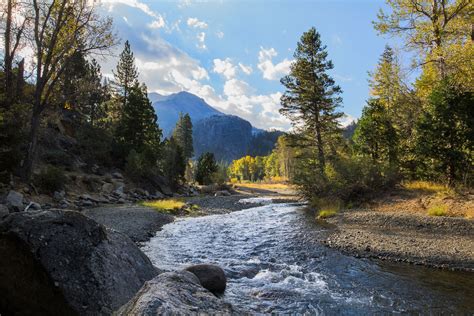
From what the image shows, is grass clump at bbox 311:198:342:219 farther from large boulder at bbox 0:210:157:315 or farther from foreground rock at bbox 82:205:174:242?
large boulder at bbox 0:210:157:315

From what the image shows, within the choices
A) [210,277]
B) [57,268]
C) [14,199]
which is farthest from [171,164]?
[57,268]

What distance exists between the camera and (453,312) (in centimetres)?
649

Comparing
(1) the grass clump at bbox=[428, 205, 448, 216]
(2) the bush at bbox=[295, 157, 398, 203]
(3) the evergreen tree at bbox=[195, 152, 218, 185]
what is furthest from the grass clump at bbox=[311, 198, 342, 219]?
(3) the evergreen tree at bbox=[195, 152, 218, 185]

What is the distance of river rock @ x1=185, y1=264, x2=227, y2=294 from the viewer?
746 centimetres

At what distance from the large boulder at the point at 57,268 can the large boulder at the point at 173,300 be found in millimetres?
1832

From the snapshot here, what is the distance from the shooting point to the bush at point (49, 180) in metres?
22.2

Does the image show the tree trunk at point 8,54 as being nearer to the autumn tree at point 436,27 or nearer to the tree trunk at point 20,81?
the tree trunk at point 20,81

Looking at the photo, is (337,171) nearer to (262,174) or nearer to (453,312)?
(453,312)

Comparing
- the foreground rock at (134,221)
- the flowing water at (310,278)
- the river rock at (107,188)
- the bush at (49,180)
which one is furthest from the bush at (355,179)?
the river rock at (107,188)

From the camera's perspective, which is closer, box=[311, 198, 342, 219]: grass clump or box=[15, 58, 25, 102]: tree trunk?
box=[311, 198, 342, 219]: grass clump

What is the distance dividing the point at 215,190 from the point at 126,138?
18.6 meters

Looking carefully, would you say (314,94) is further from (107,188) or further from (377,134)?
(107,188)

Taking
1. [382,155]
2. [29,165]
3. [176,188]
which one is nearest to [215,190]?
[176,188]

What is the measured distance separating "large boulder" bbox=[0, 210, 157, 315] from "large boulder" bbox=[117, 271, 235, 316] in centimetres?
183
